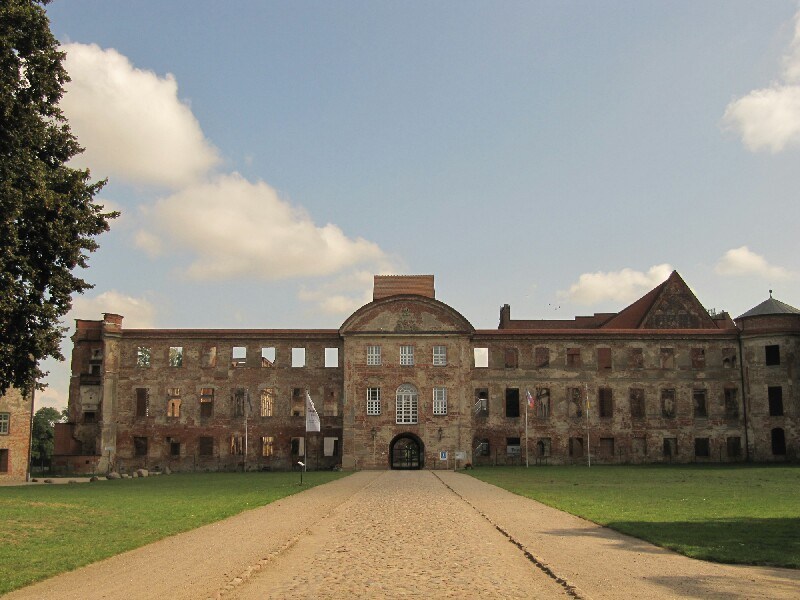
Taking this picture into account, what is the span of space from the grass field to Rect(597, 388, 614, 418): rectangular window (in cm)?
2179

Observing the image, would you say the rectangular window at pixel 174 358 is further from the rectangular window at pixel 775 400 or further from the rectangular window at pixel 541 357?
the rectangular window at pixel 775 400

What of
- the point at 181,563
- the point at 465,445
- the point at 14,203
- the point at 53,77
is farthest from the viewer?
the point at 465,445

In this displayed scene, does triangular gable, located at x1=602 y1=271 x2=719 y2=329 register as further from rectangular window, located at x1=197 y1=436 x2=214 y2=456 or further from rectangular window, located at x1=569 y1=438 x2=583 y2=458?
rectangular window, located at x1=197 y1=436 x2=214 y2=456

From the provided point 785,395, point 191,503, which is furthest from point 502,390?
point 191,503

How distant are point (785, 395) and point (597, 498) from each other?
3769 centimetres

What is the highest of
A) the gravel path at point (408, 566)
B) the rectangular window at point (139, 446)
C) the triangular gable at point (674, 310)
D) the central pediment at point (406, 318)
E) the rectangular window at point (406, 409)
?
the triangular gable at point (674, 310)

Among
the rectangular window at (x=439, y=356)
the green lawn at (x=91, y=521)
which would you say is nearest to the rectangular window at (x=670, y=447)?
the rectangular window at (x=439, y=356)

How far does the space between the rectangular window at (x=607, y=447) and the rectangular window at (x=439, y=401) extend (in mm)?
11863

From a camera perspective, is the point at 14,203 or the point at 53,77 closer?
the point at 14,203

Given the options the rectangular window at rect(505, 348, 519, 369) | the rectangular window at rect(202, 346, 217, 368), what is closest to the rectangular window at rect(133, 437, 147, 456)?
the rectangular window at rect(202, 346, 217, 368)

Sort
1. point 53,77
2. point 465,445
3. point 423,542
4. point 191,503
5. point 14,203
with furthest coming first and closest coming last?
1. point 465,445
2. point 191,503
3. point 53,77
4. point 14,203
5. point 423,542

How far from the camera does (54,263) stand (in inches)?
958

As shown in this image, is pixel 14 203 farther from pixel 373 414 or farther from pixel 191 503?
pixel 373 414

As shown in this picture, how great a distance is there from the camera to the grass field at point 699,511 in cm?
1434
